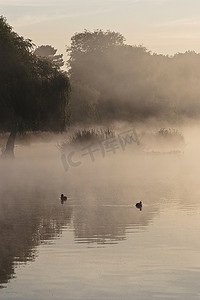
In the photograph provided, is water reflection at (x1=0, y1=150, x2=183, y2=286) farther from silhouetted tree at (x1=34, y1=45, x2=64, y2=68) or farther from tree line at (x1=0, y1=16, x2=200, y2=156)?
silhouetted tree at (x1=34, y1=45, x2=64, y2=68)

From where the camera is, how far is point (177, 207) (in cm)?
2850

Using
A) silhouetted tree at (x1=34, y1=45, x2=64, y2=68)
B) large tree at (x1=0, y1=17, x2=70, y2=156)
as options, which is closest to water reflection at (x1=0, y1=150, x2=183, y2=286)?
large tree at (x1=0, y1=17, x2=70, y2=156)

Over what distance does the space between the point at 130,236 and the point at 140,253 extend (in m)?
2.86

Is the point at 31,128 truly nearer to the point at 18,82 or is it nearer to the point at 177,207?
the point at 18,82

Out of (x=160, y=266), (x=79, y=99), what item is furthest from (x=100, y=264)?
(x=79, y=99)

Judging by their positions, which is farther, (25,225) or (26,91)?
(26,91)

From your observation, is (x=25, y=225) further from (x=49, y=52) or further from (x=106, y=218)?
(x=49, y=52)

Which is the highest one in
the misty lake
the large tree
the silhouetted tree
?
the silhouetted tree

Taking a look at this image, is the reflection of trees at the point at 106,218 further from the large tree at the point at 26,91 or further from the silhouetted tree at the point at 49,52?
the silhouetted tree at the point at 49,52

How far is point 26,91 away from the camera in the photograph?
199ft

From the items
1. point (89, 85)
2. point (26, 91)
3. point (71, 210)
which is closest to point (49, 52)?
point (89, 85)

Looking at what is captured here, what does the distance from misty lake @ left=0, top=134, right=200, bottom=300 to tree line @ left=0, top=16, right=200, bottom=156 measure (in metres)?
19.3

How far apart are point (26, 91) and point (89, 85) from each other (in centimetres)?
4971

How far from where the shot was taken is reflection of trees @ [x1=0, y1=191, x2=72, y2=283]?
17.9m
